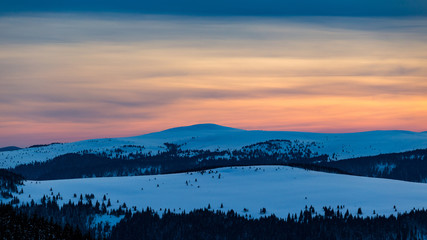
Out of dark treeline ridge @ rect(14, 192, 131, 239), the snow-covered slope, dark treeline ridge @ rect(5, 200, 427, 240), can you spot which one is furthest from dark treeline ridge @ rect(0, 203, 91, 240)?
the snow-covered slope

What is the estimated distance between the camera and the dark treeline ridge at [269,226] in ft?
302

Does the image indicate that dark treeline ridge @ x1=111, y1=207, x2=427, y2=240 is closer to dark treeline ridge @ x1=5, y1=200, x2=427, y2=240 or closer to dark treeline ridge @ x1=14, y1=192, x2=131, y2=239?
dark treeline ridge @ x1=5, y1=200, x2=427, y2=240

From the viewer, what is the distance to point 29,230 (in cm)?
7675

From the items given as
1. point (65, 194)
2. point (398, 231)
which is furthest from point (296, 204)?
point (65, 194)

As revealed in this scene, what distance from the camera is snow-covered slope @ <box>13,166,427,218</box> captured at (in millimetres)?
108062

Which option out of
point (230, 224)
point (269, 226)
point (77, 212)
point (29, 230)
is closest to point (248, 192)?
point (230, 224)

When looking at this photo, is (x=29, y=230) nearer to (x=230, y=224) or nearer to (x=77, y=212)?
(x=77, y=212)

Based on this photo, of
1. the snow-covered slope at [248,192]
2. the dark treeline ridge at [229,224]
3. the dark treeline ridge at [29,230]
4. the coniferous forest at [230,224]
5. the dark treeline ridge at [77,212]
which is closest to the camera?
the dark treeline ridge at [29,230]

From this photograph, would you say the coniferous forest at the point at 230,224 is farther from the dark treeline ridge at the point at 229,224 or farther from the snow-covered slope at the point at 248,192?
the snow-covered slope at the point at 248,192

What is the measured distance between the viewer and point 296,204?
110 meters

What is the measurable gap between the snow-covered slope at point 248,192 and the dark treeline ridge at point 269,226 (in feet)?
13.6

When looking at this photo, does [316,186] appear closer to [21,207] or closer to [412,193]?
[412,193]

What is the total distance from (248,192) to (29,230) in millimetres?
55513

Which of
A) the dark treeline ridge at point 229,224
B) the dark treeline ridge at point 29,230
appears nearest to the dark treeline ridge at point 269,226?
the dark treeline ridge at point 229,224
